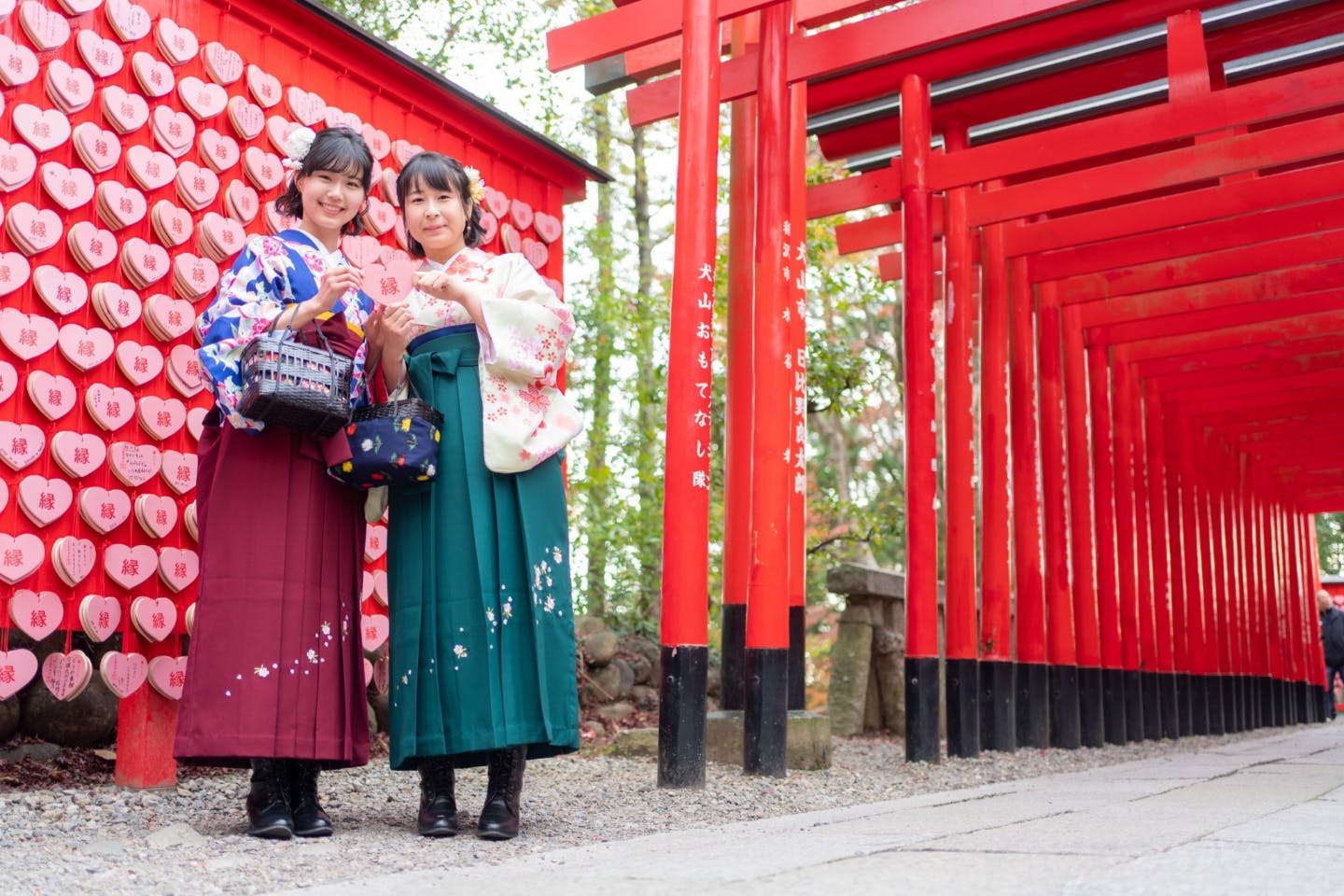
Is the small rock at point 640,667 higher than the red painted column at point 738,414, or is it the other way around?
the red painted column at point 738,414

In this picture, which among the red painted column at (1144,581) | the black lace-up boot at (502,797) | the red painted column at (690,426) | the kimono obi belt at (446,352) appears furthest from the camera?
the red painted column at (1144,581)

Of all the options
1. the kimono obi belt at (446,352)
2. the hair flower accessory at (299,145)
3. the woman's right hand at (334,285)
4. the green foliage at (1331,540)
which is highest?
the green foliage at (1331,540)

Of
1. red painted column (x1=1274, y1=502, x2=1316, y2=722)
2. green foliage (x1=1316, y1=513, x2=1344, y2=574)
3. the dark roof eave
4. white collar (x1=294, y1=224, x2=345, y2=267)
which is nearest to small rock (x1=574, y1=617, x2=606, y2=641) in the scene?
the dark roof eave

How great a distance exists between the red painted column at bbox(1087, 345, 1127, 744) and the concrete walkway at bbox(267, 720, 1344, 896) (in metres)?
5.45

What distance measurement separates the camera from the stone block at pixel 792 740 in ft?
17.3

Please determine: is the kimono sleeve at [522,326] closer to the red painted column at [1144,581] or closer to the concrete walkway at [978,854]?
the concrete walkway at [978,854]

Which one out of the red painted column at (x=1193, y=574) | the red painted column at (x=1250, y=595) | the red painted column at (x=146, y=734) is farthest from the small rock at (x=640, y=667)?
the red painted column at (x=1250, y=595)

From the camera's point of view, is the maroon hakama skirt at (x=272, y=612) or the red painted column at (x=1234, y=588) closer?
the maroon hakama skirt at (x=272, y=612)

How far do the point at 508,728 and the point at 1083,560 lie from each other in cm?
640

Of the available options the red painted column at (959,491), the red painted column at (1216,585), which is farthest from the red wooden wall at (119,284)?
the red painted column at (1216,585)

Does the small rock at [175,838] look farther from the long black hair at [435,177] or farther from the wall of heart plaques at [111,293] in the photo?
the long black hair at [435,177]

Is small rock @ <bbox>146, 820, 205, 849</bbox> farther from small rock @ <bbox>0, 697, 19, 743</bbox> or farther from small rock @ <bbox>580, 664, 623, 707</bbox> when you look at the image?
small rock @ <bbox>580, 664, 623, 707</bbox>

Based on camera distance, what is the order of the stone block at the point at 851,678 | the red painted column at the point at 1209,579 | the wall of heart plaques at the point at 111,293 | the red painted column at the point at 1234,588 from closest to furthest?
the wall of heart plaques at the point at 111,293
the stone block at the point at 851,678
the red painted column at the point at 1209,579
the red painted column at the point at 1234,588

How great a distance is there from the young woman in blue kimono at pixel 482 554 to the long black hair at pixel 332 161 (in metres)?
0.35
